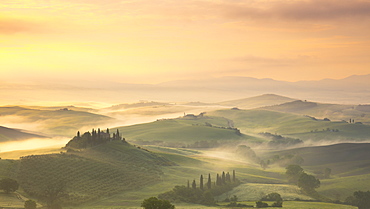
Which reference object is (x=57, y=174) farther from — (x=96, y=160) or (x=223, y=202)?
(x=223, y=202)

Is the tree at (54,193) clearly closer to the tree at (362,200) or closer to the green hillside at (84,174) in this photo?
the green hillside at (84,174)

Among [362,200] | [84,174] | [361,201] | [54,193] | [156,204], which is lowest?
[361,201]

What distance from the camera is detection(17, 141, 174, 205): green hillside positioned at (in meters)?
136

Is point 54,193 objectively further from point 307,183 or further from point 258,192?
point 307,183

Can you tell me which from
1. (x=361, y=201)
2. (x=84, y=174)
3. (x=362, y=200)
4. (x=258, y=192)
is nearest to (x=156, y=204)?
(x=84, y=174)

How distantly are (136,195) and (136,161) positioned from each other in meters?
50.9

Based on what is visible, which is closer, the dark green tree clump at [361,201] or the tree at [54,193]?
the tree at [54,193]

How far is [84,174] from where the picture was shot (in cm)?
15450

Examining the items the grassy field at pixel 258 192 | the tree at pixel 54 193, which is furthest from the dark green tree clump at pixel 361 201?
the tree at pixel 54 193

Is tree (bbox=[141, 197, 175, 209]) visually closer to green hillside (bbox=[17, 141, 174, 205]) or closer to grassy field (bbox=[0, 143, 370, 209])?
grassy field (bbox=[0, 143, 370, 209])

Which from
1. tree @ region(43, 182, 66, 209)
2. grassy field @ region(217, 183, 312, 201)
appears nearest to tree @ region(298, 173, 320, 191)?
grassy field @ region(217, 183, 312, 201)

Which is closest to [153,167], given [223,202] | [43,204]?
[223,202]

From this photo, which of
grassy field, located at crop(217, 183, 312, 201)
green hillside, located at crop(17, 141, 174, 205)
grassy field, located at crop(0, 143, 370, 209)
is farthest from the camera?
grassy field, located at crop(217, 183, 312, 201)

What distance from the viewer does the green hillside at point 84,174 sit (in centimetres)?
13625
